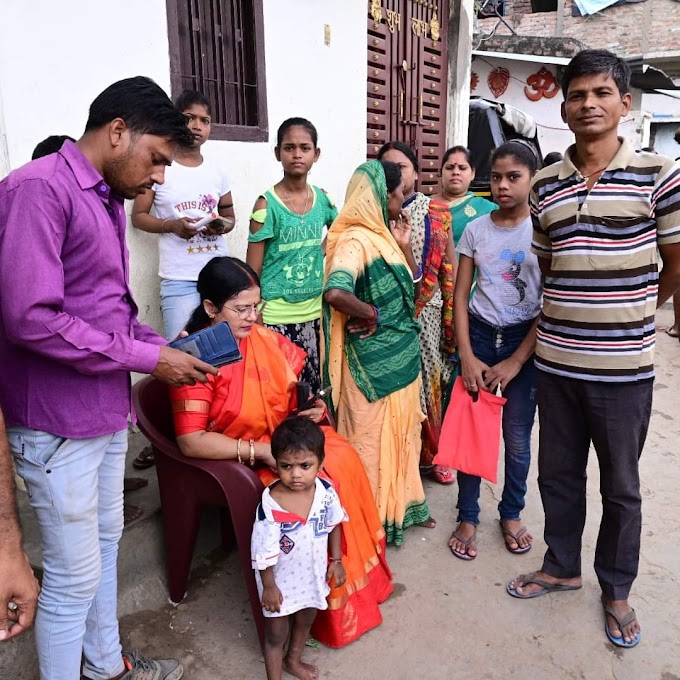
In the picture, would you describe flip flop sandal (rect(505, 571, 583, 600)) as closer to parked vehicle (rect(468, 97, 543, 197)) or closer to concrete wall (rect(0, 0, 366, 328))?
concrete wall (rect(0, 0, 366, 328))

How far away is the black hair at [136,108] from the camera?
58.3 inches

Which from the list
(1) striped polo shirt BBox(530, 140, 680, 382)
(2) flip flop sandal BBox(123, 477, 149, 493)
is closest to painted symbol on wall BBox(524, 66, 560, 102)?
(1) striped polo shirt BBox(530, 140, 680, 382)

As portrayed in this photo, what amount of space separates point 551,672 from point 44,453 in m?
1.83

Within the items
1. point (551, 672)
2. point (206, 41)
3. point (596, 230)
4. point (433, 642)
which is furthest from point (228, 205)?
point (551, 672)

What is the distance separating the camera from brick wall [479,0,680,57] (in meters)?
14.8

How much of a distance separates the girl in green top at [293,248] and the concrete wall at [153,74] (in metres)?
0.87

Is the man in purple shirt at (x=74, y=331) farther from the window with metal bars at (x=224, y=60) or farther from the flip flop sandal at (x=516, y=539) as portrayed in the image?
the window with metal bars at (x=224, y=60)

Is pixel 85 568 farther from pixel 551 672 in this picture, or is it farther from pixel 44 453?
pixel 551 672

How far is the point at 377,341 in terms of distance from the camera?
2.78m

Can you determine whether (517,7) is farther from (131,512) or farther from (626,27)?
(131,512)

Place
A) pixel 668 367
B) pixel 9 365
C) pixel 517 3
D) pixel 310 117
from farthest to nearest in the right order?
1. pixel 517 3
2. pixel 668 367
3. pixel 310 117
4. pixel 9 365

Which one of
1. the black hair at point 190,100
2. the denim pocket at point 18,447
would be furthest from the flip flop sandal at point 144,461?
the black hair at point 190,100

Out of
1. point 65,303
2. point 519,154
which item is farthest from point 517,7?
point 65,303

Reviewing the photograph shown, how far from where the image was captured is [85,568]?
1.64m
